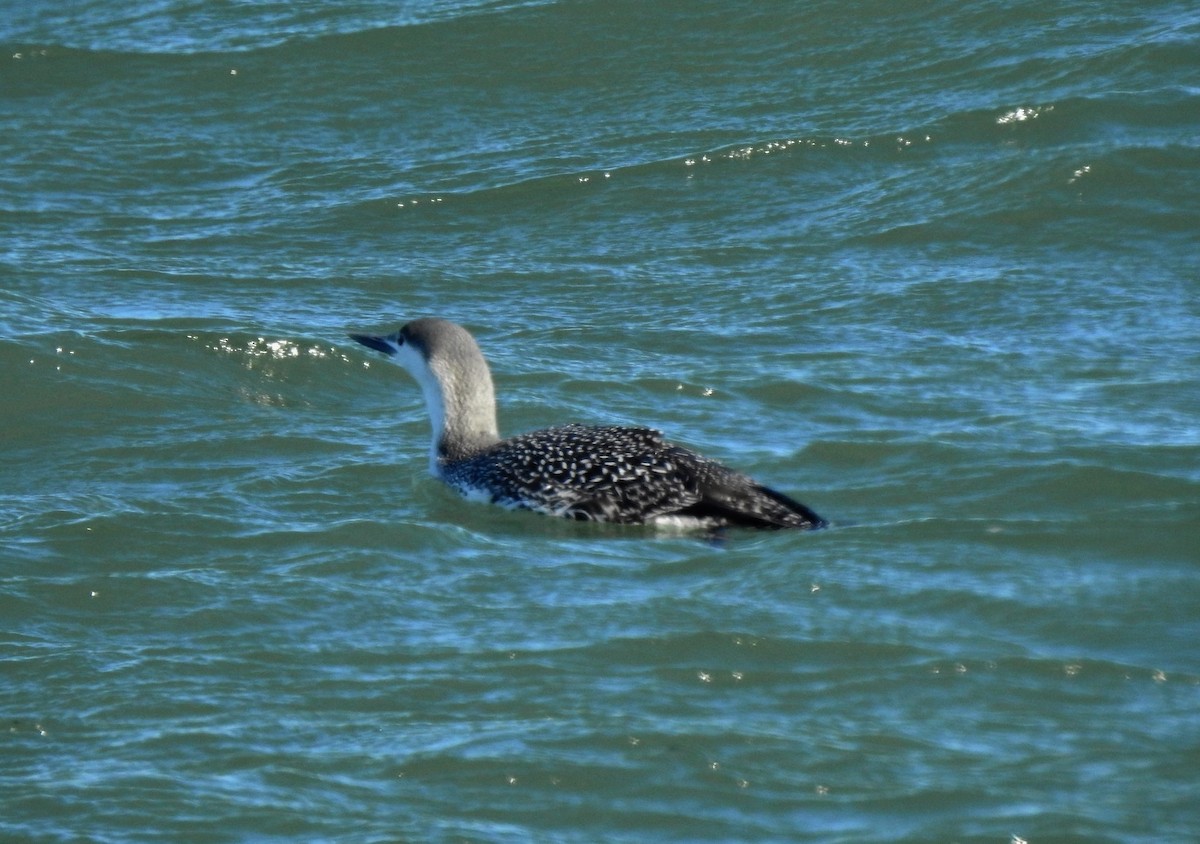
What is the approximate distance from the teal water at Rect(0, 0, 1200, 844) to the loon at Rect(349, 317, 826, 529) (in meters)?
0.11

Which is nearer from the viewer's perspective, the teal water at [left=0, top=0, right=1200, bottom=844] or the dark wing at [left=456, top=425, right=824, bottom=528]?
the teal water at [left=0, top=0, right=1200, bottom=844]

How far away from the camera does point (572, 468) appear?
752 cm

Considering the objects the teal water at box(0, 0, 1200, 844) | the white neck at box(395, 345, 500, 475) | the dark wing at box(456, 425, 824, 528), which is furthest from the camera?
the white neck at box(395, 345, 500, 475)

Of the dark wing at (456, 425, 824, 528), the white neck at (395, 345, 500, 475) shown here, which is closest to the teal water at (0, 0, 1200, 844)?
the dark wing at (456, 425, 824, 528)

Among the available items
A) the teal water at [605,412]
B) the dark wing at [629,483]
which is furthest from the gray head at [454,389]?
the dark wing at [629,483]

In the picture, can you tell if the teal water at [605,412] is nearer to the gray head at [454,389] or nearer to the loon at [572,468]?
the loon at [572,468]

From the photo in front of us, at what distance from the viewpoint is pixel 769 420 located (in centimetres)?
844

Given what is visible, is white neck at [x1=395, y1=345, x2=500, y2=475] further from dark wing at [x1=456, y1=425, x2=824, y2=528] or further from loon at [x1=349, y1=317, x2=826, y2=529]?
dark wing at [x1=456, y1=425, x2=824, y2=528]

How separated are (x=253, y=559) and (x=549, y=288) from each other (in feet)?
11.5

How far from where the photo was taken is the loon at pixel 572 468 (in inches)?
284

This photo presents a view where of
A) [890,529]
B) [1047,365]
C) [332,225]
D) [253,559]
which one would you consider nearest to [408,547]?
[253,559]

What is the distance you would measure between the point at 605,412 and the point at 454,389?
2.25 feet

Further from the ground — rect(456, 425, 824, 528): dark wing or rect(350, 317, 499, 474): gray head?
rect(350, 317, 499, 474): gray head

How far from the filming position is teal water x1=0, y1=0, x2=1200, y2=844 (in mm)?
5398
